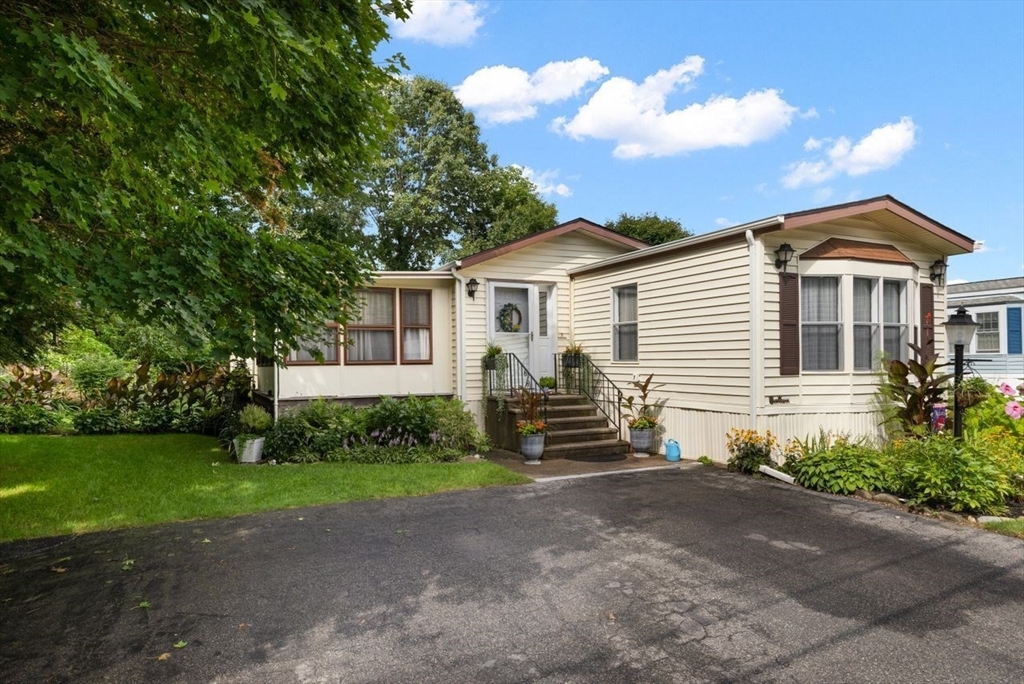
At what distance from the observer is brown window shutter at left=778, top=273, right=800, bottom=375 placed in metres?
7.77

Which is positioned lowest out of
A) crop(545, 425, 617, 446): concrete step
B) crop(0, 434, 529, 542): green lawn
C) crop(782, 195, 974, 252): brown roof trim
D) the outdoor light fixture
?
crop(0, 434, 529, 542): green lawn

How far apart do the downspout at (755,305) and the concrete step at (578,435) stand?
2.75 m

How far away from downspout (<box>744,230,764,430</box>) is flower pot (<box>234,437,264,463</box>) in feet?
24.6

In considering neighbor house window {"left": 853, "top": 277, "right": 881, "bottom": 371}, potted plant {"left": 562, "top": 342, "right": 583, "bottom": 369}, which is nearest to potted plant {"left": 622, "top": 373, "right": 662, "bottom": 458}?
potted plant {"left": 562, "top": 342, "right": 583, "bottom": 369}

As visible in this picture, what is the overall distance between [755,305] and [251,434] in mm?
7860

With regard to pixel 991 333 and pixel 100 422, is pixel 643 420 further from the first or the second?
pixel 991 333

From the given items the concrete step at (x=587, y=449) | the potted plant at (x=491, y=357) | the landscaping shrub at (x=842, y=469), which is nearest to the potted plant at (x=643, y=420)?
the concrete step at (x=587, y=449)

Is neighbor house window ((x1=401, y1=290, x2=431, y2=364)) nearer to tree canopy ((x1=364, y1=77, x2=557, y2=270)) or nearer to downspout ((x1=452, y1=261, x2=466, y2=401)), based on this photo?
downspout ((x1=452, y1=261, x2=466, y2=401))

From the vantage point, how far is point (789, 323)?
7.80 metres

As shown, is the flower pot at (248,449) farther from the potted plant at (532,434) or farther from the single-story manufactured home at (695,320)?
the potted plant at (532,434)

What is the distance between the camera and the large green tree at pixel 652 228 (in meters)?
27.1

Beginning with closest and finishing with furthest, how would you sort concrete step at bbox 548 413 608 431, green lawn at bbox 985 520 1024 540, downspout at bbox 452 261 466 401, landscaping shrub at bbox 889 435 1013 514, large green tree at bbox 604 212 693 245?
1. green lawn at bbox 985 520 1024 540
2. landscaping shrub at bbox 889 435 1013 514
3. concrete step at bbox 548 413 608 431
4. downspout at bbox 452 261 466 401
5. large green tree at bbox 604 212 693 245

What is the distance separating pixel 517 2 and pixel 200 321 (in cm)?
771

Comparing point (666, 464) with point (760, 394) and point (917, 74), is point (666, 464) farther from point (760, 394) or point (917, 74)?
point (917, 74)
